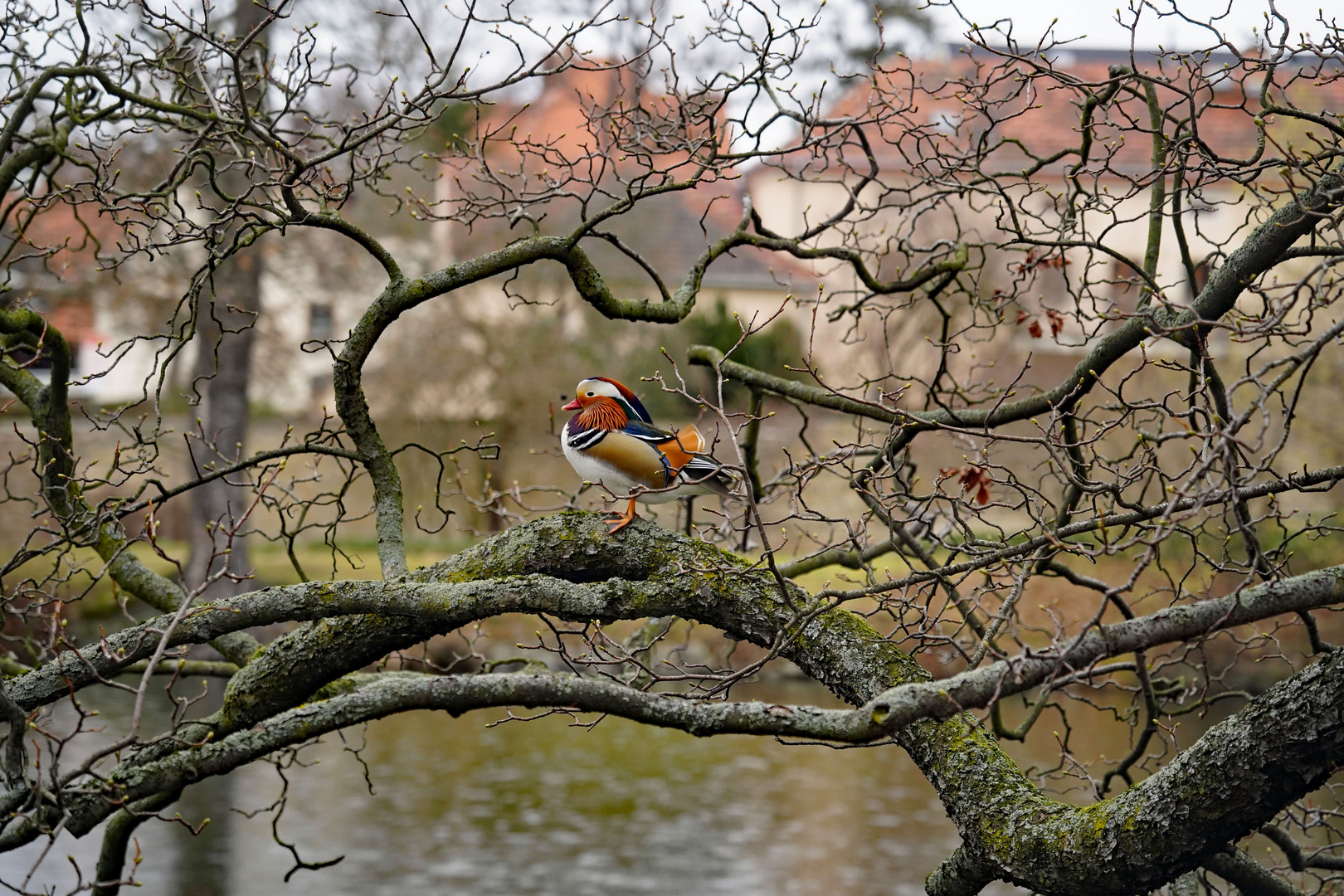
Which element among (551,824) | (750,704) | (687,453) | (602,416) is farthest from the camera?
(551,824)

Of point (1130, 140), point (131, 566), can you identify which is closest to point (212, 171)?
point (131, 566)

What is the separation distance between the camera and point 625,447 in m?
4.03

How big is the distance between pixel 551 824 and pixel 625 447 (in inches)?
349

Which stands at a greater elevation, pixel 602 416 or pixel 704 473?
pixel 602 416

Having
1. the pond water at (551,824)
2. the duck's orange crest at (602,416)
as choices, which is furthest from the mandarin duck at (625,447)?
the pond water at (551,824)

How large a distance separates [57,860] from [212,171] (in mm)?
8507

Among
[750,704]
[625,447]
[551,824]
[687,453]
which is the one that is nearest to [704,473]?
[687,453]

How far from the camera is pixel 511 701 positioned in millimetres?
3209

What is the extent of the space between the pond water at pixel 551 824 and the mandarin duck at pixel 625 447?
594 centimetres

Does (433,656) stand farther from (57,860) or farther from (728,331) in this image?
(728,331)

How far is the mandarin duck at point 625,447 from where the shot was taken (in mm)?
4023

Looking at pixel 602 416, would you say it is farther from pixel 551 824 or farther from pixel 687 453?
pixel 551 824

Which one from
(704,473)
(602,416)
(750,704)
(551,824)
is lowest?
(750,704)

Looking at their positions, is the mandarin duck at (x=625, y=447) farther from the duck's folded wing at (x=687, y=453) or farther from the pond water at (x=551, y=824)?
the pond water at (x=551, y=824)
